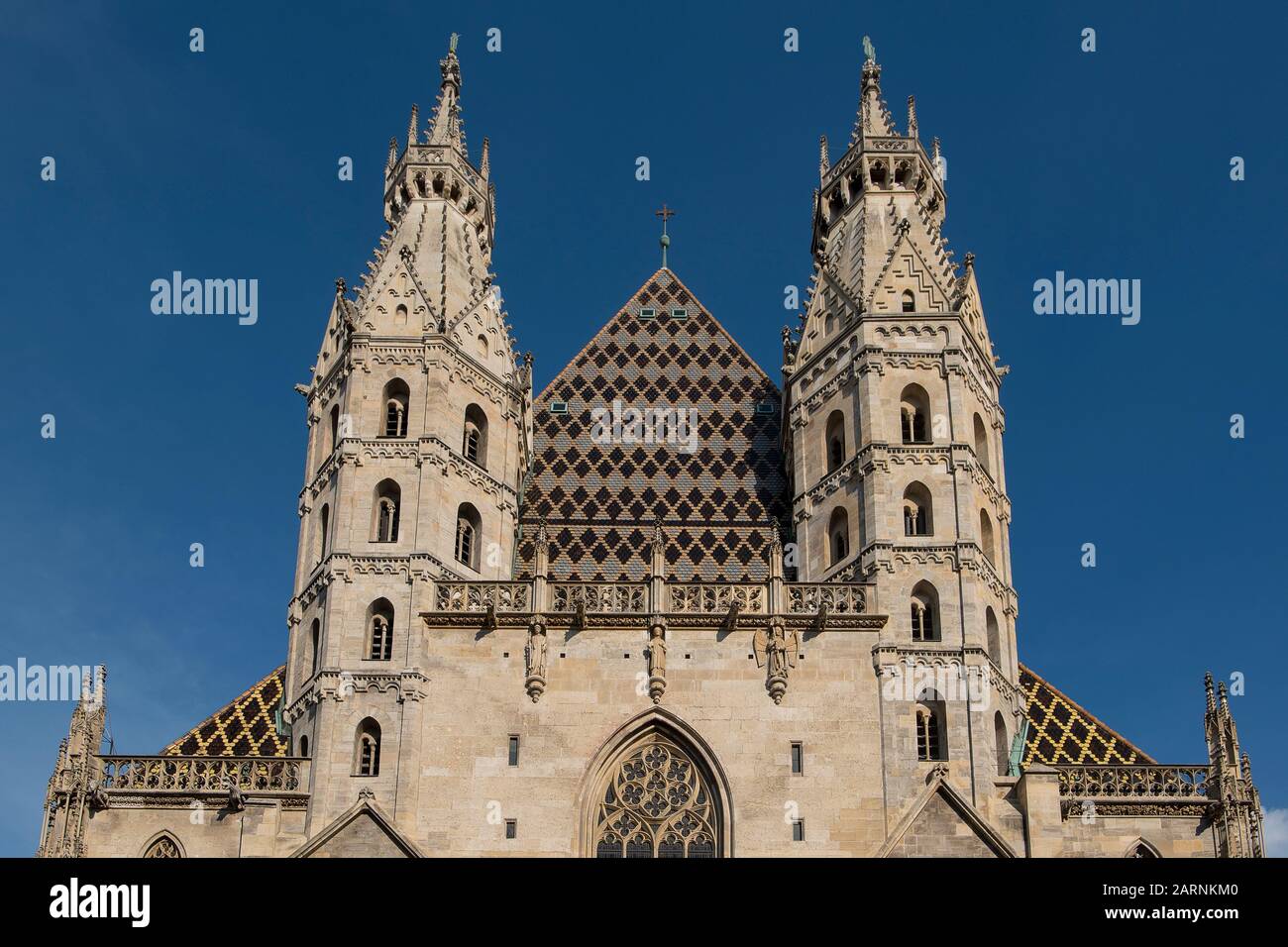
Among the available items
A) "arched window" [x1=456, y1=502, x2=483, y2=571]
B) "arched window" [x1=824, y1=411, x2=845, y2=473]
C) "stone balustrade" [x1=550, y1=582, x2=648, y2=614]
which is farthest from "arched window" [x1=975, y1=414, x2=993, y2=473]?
"arched window" [x1=456, y1=502, x2=483, y2=571]

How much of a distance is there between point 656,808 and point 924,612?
5528 mm

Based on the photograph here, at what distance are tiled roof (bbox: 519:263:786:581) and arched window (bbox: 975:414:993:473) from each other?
145 inches

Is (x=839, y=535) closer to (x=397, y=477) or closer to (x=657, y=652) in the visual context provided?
(x=657, y=652)

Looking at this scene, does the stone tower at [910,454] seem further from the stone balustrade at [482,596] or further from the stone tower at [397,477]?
the stone tower at [397,477]

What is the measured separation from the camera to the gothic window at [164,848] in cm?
2770

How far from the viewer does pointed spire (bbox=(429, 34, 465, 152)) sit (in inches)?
1487

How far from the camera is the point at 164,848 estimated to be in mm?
27844

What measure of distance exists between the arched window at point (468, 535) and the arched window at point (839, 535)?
5.99m

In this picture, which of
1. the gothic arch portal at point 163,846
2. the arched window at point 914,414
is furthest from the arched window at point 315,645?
the arched window at point 914,414

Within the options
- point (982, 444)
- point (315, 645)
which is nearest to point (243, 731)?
point (315, 645)

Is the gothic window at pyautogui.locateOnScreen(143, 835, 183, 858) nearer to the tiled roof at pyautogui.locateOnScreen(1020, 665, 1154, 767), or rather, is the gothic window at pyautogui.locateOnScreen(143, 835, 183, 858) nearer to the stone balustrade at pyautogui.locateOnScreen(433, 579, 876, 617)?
the stone balustrade at pyautogui.locateOnScreen(433, 579, 876, 617)

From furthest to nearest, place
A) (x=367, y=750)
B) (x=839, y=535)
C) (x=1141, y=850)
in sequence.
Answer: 1. (x=839, y=535)
2. (x=367, y=750)
3. (x=1141, y=850)
